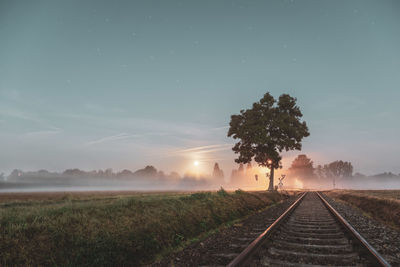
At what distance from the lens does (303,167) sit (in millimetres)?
156625

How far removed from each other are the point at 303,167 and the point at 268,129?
141 m

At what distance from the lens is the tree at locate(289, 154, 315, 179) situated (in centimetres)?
15638

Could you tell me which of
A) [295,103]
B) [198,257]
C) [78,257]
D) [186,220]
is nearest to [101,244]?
[78,257]

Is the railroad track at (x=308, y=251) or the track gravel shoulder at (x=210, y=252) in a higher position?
the railroad track at (x=308, y=251)

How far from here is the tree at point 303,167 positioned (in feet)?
513

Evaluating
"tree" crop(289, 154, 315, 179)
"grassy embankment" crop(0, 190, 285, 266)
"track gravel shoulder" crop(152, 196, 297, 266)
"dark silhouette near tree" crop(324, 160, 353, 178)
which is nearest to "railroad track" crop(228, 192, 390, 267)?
"track gravel shoulder" crop(152, 196, 297, 266)

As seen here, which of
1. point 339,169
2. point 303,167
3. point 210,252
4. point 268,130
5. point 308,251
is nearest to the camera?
point 308,251

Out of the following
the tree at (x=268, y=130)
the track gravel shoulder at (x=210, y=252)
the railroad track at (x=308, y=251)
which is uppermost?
the tree at (x=268, y=130)

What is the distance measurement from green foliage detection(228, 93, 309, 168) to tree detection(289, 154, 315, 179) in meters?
137

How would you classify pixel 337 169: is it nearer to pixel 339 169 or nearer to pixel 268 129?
pixel 339 169

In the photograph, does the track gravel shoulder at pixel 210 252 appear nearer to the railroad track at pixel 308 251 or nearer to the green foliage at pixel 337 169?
the railroad track at pixel 308 251

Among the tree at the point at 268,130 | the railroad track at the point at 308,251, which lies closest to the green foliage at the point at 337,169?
the tree at the point at 268,130

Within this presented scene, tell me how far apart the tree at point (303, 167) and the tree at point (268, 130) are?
448 ft

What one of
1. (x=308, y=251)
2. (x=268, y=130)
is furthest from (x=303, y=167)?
(x=308, y=251)
